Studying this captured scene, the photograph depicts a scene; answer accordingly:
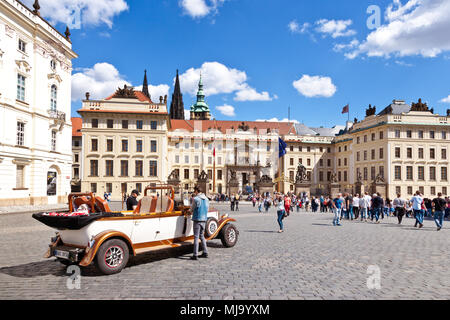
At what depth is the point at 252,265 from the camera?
7.60m

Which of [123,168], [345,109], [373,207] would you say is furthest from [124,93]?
[373,207]

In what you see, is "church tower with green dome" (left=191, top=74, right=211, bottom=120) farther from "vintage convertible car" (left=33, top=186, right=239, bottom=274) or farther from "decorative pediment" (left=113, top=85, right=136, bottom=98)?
"vintage convertible car" (left=33, top=186, right=239, bottom=274)

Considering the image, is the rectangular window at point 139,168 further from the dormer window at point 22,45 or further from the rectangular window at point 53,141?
the dormer window at point 22,45

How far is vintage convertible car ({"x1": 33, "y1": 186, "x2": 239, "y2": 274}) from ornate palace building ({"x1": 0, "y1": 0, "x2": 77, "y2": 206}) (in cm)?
2082

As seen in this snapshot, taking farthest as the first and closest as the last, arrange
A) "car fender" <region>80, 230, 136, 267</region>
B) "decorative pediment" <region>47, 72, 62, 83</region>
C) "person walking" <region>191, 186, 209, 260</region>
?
"decorative pediment" <region>47, 72, 62, 83</region> < "person walking" <region>191, 186, 209, 260</region> < "car fender" <region>80, 230, 136, 267</region>

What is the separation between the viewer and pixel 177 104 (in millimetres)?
105375

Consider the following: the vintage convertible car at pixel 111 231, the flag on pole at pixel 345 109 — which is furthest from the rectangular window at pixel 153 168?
the vintage convertible car at pixel 111 231

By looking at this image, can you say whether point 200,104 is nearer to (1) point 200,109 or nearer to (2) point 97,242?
(1) point 200,109

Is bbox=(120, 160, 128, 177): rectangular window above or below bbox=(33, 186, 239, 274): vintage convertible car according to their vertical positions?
above

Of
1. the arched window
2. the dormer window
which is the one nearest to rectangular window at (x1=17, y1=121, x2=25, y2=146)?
the arched window

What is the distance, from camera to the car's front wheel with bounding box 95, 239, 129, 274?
6.66m

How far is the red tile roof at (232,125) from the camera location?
73000mm

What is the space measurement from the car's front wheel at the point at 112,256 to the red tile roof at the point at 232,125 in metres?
65.1

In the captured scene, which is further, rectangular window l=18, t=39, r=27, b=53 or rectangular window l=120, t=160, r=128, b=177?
rectangular window l=120, t=160, r=128, b=177
